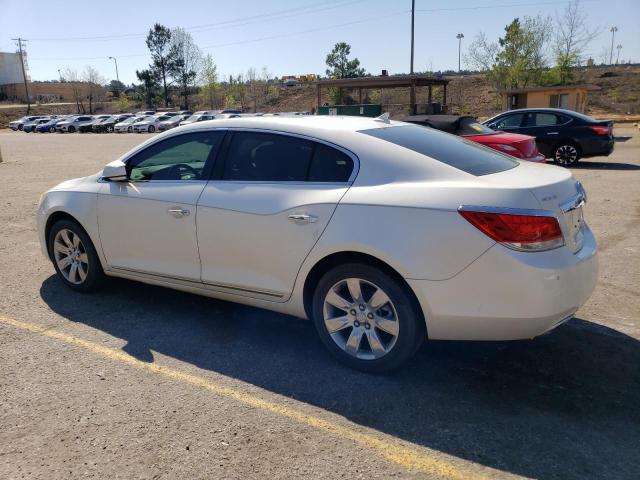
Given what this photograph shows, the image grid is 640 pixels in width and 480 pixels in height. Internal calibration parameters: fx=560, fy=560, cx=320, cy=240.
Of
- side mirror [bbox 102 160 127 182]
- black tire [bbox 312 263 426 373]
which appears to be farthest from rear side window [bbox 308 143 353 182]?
side mirror [bbox 102 160 127 182]

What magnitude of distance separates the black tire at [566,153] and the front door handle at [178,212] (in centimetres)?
1288

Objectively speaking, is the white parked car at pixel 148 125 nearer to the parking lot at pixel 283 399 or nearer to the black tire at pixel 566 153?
the black tire at pixel 566 153

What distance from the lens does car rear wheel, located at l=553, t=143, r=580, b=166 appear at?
14449 mm

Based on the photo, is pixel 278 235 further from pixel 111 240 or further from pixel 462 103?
pixel 462 103

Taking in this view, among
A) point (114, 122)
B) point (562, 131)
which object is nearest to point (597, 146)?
point (562, 131)

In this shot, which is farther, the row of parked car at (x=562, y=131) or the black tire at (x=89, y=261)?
the row of parked car at (x=562, y=131)

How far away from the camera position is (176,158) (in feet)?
15.3

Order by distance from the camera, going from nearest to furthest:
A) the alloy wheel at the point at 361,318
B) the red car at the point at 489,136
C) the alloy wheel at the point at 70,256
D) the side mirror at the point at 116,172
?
the alloy wheel at the point at 361,318
the side mirror at the point at 116,172
the alloy wheel at the point at 70,256
the red car at the point at 489,136

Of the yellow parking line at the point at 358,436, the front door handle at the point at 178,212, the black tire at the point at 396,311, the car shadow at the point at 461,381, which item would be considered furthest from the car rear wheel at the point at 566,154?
the yellow parking line at the point at 358,436

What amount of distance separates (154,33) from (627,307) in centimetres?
9027

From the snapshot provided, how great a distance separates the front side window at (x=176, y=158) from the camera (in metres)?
4.34

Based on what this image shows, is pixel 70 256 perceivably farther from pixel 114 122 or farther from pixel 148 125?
pixel 114 122

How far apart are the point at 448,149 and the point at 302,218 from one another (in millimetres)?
1161

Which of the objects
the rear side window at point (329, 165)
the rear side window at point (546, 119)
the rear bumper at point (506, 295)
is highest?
the rear side window at point (329, 165)
